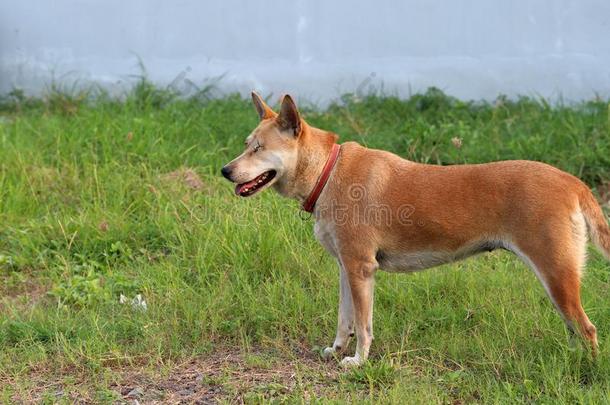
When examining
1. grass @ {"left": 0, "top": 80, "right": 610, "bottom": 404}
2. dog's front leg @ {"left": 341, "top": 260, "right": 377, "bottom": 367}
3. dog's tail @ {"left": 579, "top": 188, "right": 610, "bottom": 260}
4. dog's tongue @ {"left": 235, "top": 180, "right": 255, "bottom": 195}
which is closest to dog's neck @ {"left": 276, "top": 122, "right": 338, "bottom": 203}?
dog's tongue @ {"left": 235, "top": 180, "right": 255, "bottom": 195}

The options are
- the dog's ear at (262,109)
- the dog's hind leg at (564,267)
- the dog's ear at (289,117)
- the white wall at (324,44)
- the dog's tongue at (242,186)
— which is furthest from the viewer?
the white wall at (324,44)

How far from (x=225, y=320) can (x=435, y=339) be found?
1278 mm

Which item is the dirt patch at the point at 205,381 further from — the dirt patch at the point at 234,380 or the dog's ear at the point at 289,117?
the dog's ear at the point at 289,117

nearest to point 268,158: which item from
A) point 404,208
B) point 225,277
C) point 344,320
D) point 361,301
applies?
point 404,208

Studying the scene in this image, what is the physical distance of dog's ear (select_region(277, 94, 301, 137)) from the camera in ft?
17.5

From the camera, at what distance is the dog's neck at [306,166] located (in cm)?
552

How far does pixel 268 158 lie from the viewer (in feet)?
17.9

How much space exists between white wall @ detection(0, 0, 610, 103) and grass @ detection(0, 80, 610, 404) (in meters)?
0.25

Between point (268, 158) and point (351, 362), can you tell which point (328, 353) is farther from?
point (268, 158)

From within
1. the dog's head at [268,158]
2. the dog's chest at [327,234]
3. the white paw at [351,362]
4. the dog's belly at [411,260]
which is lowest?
the white paw at [351,362]

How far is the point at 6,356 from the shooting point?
5684mm

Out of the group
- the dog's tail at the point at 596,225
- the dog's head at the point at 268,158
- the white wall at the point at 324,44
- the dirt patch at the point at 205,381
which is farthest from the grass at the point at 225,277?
the dog's head at the point at 268,158

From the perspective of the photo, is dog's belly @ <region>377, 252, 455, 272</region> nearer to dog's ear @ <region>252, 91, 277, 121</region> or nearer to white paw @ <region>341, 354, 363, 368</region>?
white paw @ <region>341, 354, 363, 368</region>

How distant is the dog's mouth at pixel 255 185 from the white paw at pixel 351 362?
1047 mm
